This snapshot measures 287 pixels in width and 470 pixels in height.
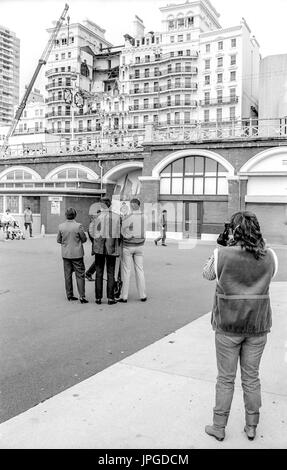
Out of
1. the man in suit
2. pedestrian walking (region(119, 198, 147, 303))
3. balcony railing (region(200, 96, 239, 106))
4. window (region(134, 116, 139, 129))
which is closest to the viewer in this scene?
pedestrian walking (region(119, 198, 147, 303))

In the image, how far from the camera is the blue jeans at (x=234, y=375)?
11.0 ft

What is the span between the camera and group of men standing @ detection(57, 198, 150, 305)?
7.79m

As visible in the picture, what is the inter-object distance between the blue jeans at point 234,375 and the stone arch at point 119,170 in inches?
1036

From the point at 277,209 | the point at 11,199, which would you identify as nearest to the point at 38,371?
the point at 277,209

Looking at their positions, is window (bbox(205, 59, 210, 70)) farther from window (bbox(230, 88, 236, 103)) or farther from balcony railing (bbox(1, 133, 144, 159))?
balcony railing (bbox(1, 133, 144, 159))

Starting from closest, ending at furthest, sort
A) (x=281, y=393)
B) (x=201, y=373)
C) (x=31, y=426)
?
1. (x=31, y=426)
2. (x=281, y=393)
3. (x=201, y=373)

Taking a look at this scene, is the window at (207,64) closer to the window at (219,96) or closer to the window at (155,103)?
the window at (219,96)

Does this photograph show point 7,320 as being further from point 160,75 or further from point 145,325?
point 160,75

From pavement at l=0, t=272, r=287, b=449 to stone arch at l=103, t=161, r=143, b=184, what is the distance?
981 inches

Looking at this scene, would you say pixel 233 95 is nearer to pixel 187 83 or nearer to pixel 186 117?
pixel 186 117

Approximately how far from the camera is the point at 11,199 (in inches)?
1110

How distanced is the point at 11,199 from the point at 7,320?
22641 mm

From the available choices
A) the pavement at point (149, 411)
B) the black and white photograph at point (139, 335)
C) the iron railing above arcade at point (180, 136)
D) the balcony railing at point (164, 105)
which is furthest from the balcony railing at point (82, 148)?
the balcony railing at point (164, 105)

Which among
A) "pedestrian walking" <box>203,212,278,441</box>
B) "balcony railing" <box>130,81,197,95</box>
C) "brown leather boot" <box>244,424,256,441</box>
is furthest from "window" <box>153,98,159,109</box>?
"brown leather boot" <box>244,424,256,441</box>
